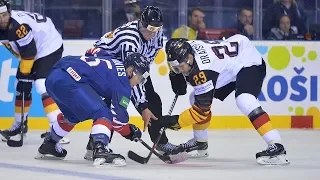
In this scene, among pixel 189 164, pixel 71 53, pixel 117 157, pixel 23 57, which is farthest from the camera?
pixel 71 53

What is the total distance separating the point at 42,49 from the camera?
30.2 feet

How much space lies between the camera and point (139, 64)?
276 inches

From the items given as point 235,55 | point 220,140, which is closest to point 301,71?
point 220,140

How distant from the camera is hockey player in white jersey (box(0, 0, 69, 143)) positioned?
29.2ft

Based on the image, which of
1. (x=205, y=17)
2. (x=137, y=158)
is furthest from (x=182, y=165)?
(x=205, y=17)

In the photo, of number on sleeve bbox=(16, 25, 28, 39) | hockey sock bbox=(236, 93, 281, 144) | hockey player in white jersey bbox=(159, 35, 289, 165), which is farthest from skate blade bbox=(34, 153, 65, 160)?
number on sleeve bbox=(16, 25, 28, 39)

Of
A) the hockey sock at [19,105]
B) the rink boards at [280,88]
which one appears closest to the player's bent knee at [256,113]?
the hockey sock at [19,105]

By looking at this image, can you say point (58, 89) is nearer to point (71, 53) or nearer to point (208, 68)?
point (208, 68)

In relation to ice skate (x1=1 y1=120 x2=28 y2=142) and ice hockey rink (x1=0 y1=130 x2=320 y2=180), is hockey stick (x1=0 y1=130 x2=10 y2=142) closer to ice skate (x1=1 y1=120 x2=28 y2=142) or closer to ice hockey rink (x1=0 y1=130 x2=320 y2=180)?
ice skate (x1=1 y1=120 x2=28 y2=142)

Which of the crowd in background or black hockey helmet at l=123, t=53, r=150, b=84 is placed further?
the crowd in background

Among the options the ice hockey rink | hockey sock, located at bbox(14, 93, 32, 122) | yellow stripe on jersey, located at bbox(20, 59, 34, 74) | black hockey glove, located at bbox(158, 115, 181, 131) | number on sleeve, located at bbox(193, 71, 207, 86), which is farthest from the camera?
hockey sock, located at bbox(14, 93, 32, 122)

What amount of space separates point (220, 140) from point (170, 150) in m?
1.68

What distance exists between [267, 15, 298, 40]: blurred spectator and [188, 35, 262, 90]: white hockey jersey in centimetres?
331

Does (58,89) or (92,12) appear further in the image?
(92,12)
